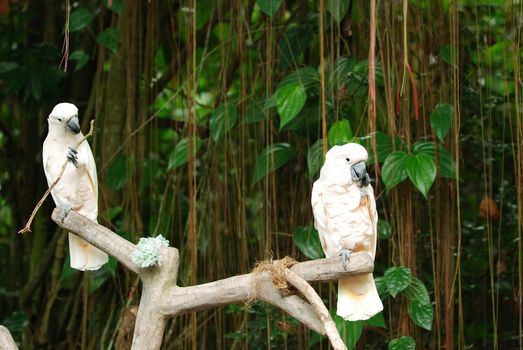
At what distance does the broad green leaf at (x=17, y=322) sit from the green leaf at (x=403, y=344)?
4.38ft

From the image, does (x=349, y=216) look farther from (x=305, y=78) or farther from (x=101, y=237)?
(x=305, y=78)

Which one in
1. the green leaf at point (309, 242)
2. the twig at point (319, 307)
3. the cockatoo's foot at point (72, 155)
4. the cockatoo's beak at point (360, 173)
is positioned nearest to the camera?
the twig at point (319, 307)

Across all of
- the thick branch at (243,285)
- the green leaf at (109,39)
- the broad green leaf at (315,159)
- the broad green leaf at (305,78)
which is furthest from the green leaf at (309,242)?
the green leaf at (109,39)

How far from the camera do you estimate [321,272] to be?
1545 millimetres

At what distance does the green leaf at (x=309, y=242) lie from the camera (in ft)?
7.26

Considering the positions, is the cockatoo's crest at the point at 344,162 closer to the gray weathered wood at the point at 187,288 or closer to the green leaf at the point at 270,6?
the gray weathered wood at the point at 187,288

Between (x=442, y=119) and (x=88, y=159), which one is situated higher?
(x=442, y=119)

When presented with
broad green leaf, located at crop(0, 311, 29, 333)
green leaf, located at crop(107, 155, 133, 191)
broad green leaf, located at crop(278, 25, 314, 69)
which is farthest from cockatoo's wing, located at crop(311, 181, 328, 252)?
broad green leaf, located at crop(0, 311, 29, 333)

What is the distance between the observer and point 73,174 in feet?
6.07

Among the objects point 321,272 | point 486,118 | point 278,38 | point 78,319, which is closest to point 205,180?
point 278,38

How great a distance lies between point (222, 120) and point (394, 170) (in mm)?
531

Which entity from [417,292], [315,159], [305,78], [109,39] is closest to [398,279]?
[417,292]

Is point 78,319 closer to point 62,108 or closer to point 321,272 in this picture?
point 62,108

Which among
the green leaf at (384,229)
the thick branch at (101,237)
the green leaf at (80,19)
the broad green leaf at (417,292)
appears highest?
the green leaf at (80,19)
